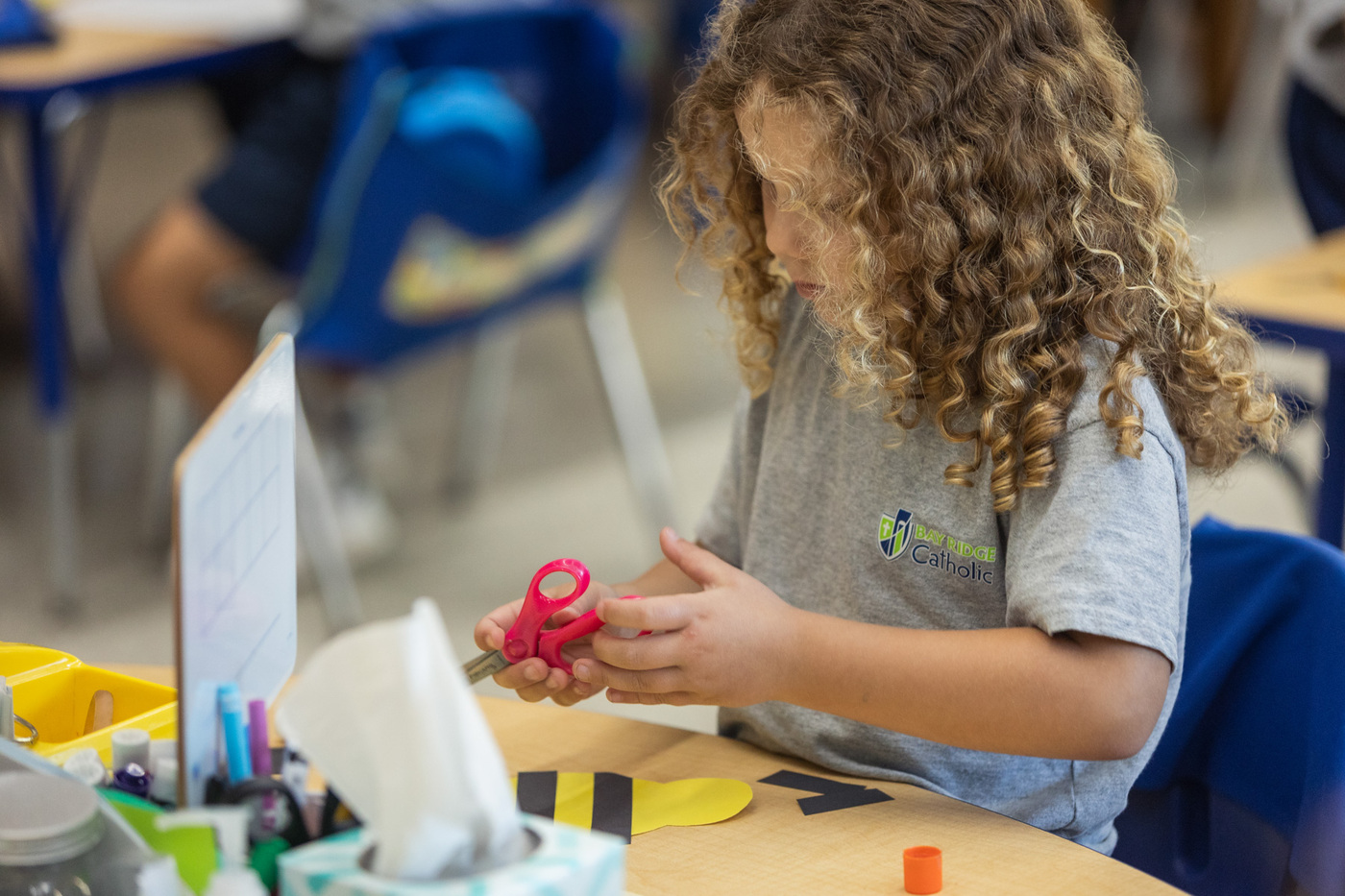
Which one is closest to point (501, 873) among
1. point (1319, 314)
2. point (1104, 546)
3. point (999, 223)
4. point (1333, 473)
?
point (1104, 546)

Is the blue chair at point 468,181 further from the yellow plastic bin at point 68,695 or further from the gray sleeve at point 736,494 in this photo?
the yellow plastic bin at point 68,695

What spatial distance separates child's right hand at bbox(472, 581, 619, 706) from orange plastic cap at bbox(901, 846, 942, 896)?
0.21m

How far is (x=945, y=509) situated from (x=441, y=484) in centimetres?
182

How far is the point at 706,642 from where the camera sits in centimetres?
68

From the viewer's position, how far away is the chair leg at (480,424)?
8.26ft

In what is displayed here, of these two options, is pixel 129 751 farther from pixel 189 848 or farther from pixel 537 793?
pixel 537 793

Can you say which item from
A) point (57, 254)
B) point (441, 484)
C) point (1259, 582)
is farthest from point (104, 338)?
point (1259, 582)

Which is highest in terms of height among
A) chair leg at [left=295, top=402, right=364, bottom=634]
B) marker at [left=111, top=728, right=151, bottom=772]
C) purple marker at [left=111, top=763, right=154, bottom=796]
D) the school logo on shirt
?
the school logo on shirt

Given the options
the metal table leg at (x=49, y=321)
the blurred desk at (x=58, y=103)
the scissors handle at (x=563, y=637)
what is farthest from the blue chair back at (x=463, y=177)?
the scissors handle at (x=563, y=637)

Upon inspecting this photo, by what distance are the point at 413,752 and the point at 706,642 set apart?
0.25 meters

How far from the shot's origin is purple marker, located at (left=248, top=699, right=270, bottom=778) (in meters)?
0.53

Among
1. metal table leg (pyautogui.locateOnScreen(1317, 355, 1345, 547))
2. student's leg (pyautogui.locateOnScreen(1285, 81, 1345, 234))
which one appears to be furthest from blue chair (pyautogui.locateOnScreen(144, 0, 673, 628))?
metal table leg (pyautogui.locateOnScreen(1317, 355, 1345, 547))

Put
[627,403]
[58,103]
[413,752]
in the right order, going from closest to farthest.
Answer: [413,752] → [58,103] → [627,403]

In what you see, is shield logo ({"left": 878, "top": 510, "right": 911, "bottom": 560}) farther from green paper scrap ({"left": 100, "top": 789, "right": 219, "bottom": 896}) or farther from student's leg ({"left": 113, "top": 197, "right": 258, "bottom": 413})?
student's leg ({"left": 113, "top": 197, "right": 258, "bottom": 413})
